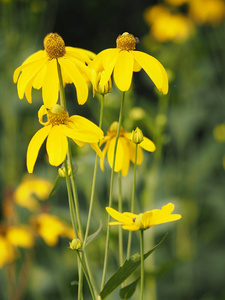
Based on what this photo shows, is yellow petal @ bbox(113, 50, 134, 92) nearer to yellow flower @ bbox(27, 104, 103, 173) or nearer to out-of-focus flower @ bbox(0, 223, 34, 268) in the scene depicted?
yellow flower @ bbox(27, 104, 103, 173)

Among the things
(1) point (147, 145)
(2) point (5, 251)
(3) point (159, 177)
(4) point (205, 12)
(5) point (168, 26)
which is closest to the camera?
(1) point (147, 145)

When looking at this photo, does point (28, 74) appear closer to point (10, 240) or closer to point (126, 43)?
point (126, 43)

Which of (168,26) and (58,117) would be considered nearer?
(58,117)

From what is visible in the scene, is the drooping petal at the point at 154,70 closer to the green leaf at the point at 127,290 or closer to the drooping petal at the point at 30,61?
the drooping petal at the point at 30,61

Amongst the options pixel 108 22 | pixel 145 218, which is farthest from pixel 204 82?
pixel 145 218

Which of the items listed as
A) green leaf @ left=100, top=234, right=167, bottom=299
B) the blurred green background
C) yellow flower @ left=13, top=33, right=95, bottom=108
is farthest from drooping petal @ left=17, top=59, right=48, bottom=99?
the blurred green background

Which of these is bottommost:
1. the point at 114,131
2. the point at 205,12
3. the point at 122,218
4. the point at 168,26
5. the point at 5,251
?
the point at 5,251

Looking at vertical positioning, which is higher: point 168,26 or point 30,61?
point 168,26

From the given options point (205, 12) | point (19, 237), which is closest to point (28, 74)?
point (19, 237)

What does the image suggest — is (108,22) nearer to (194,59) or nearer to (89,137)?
(194,59)
